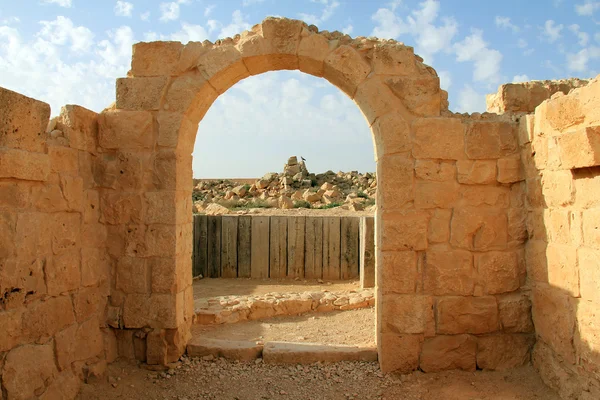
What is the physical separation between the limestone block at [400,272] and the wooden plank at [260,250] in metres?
5.09

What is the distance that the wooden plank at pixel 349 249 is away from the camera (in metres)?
8.34

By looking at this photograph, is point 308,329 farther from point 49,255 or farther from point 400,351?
point 49,255

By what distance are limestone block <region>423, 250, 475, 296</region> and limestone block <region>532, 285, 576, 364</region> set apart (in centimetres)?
53

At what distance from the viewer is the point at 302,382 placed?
358 cm

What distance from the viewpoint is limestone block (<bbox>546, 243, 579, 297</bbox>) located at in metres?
2.97

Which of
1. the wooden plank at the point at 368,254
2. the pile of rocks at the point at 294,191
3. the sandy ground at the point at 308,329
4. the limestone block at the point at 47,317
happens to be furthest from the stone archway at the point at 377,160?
the pile of rocks at the point at 294,191

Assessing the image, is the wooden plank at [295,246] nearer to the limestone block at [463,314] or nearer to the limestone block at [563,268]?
the limestone block at [463,314]

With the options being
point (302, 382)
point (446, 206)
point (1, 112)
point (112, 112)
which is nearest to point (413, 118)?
point (446, 206)

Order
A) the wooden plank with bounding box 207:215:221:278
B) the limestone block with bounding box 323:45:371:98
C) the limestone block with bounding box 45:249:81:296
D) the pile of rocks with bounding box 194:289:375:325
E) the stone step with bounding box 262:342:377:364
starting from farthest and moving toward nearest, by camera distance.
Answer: the wooden plank with bounding box 207:215:221:278
the pile of rocks with bounding box 194:289:375:325
the stone step with bounding box 262:342:377:364
the limestone block with bounding box 323:45:371:98
the limestone block with bounding box 45:249:81:296

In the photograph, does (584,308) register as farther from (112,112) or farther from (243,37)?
(112,112)

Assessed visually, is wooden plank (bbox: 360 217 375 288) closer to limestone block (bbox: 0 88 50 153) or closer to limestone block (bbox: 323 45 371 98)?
limestone block (bbox: 323 45 371 98)

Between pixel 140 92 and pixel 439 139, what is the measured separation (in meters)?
2.71

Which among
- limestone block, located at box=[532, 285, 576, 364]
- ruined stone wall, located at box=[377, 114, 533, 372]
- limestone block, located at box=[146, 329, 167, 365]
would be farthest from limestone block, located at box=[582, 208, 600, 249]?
limestone block, located at box=[146, 329, 167, 365]

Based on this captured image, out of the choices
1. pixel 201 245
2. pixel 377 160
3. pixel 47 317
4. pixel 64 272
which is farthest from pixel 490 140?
pixel 201 245
